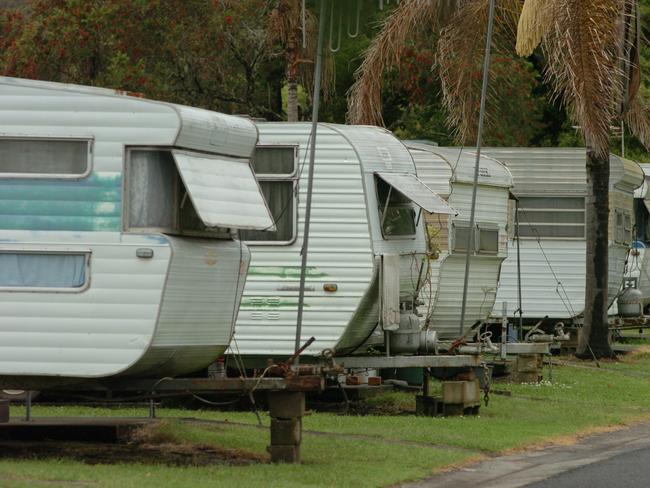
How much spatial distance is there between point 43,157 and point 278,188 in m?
4.69

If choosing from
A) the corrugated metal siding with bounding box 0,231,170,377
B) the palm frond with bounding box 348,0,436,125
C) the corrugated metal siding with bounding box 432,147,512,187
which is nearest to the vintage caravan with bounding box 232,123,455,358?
the corrugated metal siding with bounding box 432,147,512,187

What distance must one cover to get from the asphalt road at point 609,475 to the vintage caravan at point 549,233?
11968 millimetres

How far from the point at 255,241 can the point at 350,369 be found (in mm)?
1831

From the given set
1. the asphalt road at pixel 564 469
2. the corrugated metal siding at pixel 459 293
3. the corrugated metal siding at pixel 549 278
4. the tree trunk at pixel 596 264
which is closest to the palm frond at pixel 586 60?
the corrugated metal siding at pixel 459 293

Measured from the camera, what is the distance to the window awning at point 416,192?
15977mm

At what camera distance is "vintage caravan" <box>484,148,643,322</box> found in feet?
83.9

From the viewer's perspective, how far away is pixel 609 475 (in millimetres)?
12523

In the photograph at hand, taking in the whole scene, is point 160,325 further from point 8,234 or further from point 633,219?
point 633,219

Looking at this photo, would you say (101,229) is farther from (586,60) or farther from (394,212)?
(586,60)

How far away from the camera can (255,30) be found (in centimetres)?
3425

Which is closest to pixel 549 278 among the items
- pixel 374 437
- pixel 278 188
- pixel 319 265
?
pixel 319 265

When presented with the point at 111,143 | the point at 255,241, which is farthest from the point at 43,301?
the point at 255,241

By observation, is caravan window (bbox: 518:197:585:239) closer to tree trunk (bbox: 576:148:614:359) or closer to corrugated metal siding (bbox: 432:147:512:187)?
tree trunk (bbox: 576:148:614:359)

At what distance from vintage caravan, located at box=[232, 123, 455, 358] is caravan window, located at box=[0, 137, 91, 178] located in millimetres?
4505
